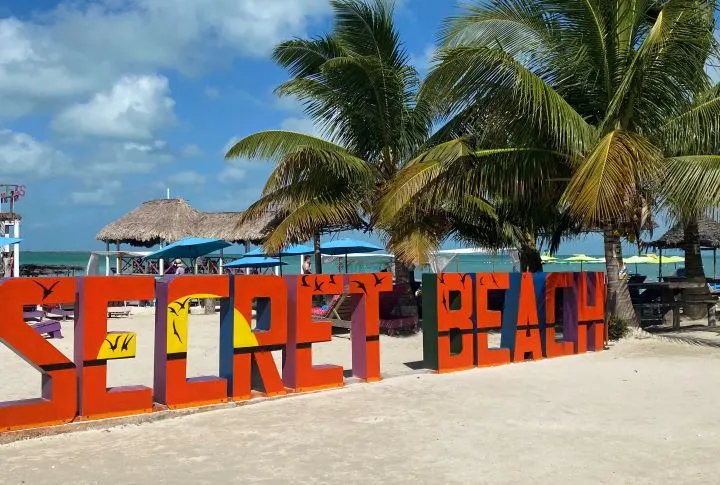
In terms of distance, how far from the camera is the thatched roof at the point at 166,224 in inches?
1073

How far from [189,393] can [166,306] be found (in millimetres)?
918

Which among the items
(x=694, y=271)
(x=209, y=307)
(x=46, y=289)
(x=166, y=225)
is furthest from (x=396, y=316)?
(x=166, y=225)

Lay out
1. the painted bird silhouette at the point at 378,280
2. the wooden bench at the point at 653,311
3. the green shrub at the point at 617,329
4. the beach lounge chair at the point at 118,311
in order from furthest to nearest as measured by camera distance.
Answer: the beach lounge chair at the point at 118,311
the wooden bench at the point at 653,311
the green shrub at the point at 617,329
the painted bird silhouette at the point at 378,280

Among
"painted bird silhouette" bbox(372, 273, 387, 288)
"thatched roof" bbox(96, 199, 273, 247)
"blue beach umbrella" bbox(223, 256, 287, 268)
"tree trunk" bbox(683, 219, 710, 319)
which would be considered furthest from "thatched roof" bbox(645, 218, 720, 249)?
"painted bird silhouette" bbox(372, 273, 387, 288)

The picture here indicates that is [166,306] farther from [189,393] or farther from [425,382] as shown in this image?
[425,382]

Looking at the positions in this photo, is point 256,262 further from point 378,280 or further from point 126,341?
point 126,341

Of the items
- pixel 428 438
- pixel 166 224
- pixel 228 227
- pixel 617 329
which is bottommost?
pixel 428 438

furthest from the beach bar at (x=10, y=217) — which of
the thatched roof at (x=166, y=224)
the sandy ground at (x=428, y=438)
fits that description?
the sandy ground at (x=428, y=438)

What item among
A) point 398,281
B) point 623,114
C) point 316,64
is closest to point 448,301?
point 623,114

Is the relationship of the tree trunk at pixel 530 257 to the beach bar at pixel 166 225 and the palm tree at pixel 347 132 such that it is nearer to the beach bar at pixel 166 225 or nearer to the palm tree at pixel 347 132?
the palm tree at pixel 347 132

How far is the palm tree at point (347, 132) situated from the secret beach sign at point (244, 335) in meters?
5.09

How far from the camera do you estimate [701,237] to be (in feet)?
72.5

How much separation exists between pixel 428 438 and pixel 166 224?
902 inches

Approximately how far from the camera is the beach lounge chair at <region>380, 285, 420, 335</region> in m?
14.6
